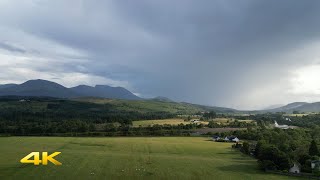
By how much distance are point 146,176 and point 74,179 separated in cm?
1213

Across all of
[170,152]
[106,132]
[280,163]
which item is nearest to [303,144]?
[280,163]

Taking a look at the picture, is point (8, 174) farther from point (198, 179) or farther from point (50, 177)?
point (198, 179)

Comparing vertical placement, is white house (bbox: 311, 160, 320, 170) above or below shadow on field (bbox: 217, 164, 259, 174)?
above

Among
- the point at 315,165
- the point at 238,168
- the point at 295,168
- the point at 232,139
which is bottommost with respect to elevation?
the point at 238,168

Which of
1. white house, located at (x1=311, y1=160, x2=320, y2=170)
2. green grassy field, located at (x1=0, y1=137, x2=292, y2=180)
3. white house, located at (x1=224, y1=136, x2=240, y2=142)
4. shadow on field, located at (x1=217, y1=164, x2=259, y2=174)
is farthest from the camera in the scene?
white house, located at (x1=224, y1=136, x2=240, y2=142)

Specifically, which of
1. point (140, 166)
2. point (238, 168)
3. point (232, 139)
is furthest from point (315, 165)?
point (232, 139)

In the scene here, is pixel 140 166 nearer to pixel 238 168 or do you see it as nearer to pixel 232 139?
pixel 238 168

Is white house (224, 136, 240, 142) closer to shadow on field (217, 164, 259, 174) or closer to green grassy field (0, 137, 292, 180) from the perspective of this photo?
green grassy field (0, 137, 292, 180)

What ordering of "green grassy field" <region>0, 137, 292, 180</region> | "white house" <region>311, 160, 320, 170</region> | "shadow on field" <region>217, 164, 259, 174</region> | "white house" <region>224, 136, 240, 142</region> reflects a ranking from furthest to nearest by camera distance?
"white house" <region>224, 136, 240, 142</region>, "shadow on field" <region>217, 164, 259, 174</region>, "white house" <region>311, 160, 320, 170</region>, "green grassy field" <region>0, 137, 292, 180</region>

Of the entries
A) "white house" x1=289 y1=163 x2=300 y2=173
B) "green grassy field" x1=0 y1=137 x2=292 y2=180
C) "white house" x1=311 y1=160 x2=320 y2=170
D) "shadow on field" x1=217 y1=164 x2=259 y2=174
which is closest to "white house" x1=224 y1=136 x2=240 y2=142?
"green grassy field" x1=0 y1=137 x2=292 y2=180

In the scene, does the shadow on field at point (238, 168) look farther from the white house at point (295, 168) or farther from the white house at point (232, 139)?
the white house at point (232, 139)

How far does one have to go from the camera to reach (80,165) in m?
67.4

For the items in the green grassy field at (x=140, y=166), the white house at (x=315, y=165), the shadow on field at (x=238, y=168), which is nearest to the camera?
the green grassy field at (x=140, y=166)

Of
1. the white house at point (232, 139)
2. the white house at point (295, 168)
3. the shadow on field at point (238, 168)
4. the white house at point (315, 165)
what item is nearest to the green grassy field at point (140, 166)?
the shadow on field at point (238, 168)
